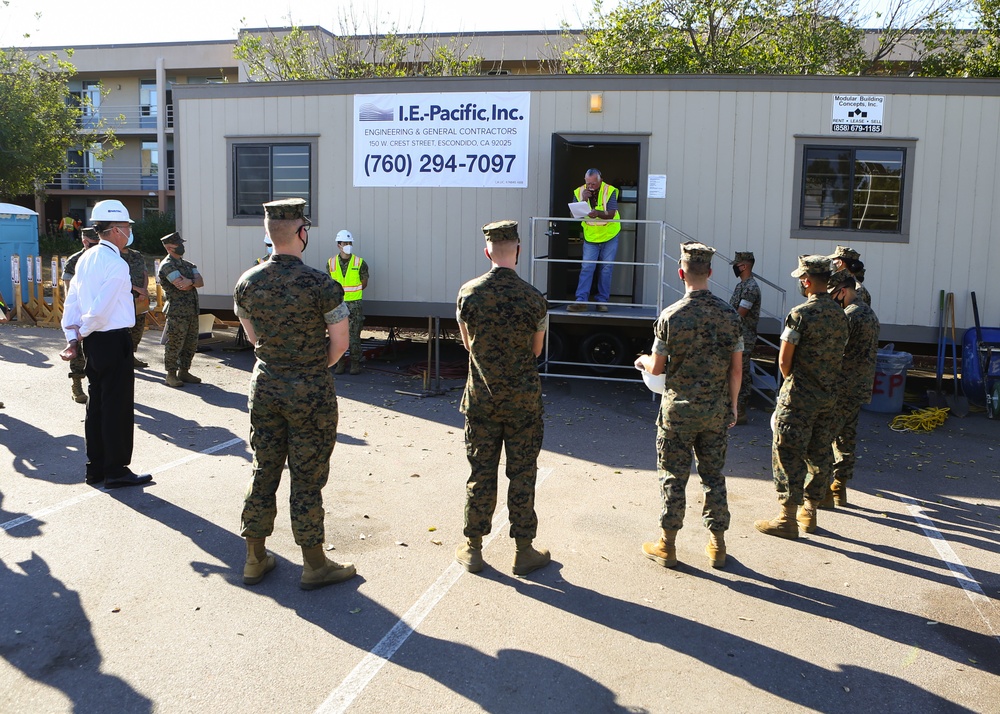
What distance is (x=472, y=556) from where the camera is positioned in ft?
15.7

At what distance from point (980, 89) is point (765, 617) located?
8.05 metres

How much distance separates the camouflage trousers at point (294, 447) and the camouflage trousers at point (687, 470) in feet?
6.29

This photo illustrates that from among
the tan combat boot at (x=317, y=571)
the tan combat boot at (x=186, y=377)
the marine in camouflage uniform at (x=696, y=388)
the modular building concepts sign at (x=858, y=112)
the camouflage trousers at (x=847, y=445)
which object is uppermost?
the modular building concepts sign at (x=858, y=112)

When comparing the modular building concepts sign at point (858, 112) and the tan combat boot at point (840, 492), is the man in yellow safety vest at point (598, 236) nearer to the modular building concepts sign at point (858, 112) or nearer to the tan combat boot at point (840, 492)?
the modular building concepts sign at point (858, 112)

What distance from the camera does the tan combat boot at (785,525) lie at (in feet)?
17.9

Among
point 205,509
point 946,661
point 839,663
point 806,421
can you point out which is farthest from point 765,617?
point 205,509

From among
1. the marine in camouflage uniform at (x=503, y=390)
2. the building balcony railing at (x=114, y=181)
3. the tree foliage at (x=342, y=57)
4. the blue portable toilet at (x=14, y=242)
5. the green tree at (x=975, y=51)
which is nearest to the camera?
the marine in camouflage uniform at (x=503, y=390)

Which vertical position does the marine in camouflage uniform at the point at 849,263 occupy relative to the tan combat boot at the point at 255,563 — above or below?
above

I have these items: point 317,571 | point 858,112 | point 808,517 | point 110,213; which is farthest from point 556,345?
point 317,571

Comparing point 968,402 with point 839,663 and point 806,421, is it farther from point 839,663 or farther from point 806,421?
point 839,663

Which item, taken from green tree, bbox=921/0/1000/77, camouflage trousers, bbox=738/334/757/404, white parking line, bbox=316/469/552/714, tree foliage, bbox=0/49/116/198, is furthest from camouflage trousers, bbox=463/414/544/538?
tree foliage, bbox=0/49/116/198

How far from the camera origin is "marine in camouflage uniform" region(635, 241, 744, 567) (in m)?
4.69

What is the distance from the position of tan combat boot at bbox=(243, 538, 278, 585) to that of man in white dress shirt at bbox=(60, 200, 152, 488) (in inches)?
80.2

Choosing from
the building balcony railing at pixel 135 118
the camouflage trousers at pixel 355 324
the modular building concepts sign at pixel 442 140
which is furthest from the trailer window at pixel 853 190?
the building balcony railing at pixel 135 118
